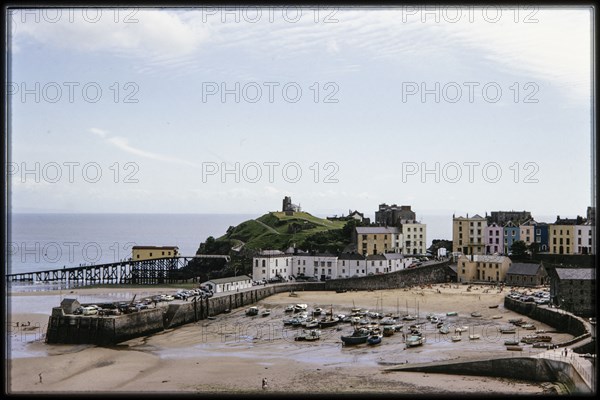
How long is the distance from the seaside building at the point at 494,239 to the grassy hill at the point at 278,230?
1251 cm

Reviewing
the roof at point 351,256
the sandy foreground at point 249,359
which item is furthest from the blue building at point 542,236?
the sandy foreground at point 249,359

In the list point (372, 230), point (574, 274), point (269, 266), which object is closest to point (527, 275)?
point (574, 274)

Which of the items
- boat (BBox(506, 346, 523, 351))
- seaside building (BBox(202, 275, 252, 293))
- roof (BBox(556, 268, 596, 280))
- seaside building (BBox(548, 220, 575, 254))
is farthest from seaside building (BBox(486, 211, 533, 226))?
boat (BBox(506, 346, 523, 351))

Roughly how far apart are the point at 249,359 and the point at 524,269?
23277mm

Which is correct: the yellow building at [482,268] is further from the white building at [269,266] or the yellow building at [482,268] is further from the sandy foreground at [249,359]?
the white building at [269,266]

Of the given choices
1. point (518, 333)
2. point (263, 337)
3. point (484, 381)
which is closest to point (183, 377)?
Answer: point (263, 337)

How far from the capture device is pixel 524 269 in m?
38.4

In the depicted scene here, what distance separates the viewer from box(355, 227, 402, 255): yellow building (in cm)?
4509

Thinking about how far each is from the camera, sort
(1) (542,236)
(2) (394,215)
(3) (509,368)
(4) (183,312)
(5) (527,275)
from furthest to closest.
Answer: (2) (394,215), (1) (542,236), (5) (527,275), (4) (183,312), (3) (509,368)

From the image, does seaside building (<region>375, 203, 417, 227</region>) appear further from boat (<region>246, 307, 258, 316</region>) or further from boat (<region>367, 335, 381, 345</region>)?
boat (<region>367, 335, 381, 345</region>)

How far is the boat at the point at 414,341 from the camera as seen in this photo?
21.7 m

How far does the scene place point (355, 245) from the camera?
45.2 metres

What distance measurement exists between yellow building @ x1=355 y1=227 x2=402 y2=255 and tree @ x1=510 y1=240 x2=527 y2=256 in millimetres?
8184

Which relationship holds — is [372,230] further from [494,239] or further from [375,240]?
[494,239]
